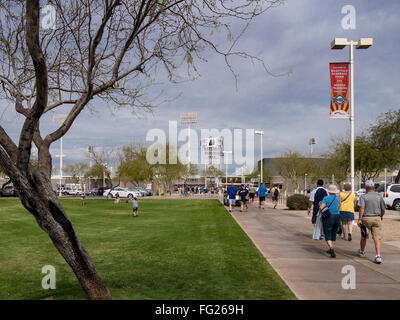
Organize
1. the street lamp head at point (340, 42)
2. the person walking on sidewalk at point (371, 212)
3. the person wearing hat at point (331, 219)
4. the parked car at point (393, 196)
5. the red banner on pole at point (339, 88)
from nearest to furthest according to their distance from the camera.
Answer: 1. the person walking on sidewalk at point (371, 212)
2. the person wearing hat at point (331, 219)
3. the red banner on pole at point (339, 88)
4. the street lamp head at point (340, 42)
5. the parked car at point (393, 196)

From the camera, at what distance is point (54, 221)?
474cm

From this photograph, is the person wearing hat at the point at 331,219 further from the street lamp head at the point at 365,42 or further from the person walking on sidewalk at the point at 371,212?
the street lamp head at the point at 365,42

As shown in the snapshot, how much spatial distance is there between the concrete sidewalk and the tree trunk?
3.06m

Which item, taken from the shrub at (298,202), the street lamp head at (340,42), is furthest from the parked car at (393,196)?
the street lamp head at (340,42)

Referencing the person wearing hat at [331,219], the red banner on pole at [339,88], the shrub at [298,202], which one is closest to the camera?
the person wearing hat at [331,219]

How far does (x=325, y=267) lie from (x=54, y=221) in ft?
18.2

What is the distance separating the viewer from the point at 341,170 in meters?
40.5

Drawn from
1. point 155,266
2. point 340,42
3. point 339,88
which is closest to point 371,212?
point 155,266

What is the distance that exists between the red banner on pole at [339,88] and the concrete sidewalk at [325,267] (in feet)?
19.6

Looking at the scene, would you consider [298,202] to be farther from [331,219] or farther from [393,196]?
[331,219]

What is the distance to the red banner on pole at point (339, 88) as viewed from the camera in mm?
16469
